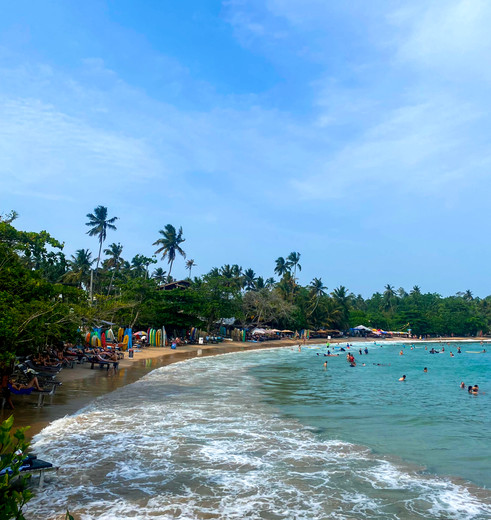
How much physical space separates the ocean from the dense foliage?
360cm

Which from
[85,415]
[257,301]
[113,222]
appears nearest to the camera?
[85,415]

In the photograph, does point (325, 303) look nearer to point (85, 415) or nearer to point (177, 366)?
point (177, 366)

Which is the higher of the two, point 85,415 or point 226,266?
point 226,266

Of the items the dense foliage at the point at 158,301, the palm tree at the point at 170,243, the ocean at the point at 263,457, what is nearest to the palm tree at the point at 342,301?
the dense foliage at the point at 158,301

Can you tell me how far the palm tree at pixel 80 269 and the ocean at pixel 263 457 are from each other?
112ft

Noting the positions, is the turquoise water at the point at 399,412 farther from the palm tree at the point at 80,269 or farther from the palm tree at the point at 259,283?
the palm tree at the point at 259,283

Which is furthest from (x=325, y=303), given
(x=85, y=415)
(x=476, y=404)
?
(x=85, y=415)

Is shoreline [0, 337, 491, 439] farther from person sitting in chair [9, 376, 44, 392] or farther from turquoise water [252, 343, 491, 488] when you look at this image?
turquoise water [252, 343, 491, 488]

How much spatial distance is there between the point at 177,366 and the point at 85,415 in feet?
54.1

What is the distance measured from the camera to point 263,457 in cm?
1095

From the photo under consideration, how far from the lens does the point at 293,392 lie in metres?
22.3

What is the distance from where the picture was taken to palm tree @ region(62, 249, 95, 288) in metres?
51.1

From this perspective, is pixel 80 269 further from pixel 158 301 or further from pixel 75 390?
pixel 75 390

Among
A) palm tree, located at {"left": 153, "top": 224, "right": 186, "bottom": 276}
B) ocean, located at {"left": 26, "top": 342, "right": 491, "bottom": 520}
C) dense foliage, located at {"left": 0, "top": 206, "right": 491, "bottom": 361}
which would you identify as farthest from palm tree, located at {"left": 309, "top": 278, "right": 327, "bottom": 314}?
ocean, located at {"left": 26, "top": 342, "right": 491, "bottom": 520}
